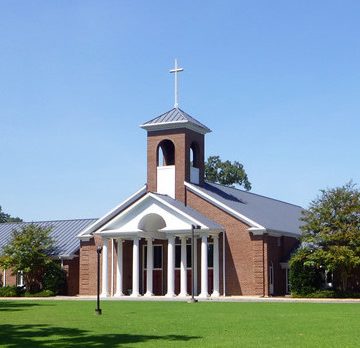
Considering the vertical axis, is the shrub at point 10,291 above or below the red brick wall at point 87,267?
below

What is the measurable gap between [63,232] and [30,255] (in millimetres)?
6004

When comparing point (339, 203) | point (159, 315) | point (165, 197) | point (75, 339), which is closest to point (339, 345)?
point (75, 339)

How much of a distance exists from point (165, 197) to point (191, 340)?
31659 millimetres

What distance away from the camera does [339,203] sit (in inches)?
1692

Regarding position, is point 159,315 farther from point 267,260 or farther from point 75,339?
point 267,260

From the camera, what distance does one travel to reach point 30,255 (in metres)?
49.8

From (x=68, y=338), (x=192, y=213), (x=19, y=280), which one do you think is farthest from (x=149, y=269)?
(x=68, y=338)

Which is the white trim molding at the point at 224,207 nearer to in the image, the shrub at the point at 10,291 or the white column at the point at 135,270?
the white column at the point at 135,270

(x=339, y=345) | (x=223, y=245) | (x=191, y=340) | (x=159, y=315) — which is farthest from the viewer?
(x=223, y=245)

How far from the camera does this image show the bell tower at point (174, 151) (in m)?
48.2

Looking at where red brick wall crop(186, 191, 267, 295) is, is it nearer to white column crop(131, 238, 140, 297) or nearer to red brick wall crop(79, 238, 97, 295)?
white column crop(131, 238, 140, 297)

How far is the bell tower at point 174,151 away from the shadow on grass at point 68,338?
29753 millimetres

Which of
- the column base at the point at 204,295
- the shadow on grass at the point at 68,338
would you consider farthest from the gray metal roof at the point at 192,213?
the shadow on grass at the point at 68,338

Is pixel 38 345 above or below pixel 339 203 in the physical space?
below
